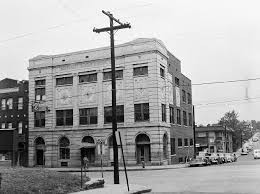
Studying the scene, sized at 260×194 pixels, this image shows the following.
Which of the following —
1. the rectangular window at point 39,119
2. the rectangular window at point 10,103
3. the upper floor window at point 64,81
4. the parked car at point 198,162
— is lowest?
the parked car at point 198,162

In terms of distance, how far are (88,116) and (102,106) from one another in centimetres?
239

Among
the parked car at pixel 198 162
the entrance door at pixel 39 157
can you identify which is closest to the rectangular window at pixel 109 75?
the parked car at pixel 198 162

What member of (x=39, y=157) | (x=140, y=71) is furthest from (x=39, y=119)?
(x=140, y=71)

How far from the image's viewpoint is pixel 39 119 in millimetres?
53312

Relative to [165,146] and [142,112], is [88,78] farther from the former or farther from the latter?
[165,146]

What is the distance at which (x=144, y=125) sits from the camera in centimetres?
4625

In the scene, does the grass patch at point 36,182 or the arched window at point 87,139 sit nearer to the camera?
the grass patch at point 36,182

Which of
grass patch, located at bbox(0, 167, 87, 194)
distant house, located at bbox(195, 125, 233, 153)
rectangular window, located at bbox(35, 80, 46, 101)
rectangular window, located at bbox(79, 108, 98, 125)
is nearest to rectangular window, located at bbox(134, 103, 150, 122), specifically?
rectangular window, located at bbox(79, 108, 98, 125)

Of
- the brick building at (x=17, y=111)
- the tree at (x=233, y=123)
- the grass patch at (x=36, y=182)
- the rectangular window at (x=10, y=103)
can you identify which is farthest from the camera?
the tree at (x=233, y=123)

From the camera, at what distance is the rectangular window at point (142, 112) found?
46.6 meters

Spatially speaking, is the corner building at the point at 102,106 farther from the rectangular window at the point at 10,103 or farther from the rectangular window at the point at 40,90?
the rectangular window at the point at 10,103

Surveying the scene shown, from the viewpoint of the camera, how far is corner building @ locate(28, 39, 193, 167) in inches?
1834

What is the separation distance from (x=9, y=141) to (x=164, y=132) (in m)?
19.1

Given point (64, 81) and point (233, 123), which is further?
point (233, 123)
